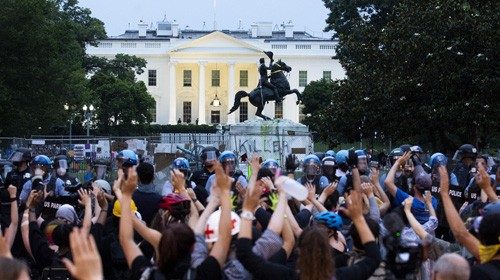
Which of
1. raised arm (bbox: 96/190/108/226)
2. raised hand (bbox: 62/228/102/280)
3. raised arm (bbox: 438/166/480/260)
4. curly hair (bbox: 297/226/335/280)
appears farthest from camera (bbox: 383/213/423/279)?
raised arm (bbox: 96/190/108/226)

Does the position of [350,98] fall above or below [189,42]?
below

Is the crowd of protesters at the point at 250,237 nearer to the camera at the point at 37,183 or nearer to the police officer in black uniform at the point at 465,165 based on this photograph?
the camera at the point at 37,183

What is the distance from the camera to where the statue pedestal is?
34.6 m

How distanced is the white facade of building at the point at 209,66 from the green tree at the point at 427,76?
67.6 meters

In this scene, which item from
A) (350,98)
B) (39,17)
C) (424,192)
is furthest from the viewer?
(39,17)

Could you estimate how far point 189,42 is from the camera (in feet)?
351

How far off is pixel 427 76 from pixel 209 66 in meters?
76.4

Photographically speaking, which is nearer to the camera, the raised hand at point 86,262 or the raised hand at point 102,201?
the raised hand at point 86,262

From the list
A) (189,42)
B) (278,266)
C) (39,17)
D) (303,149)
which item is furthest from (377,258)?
(189,42)

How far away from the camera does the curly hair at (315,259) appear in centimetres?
576

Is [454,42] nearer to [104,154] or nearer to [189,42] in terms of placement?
[104,154]

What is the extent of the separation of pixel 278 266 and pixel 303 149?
28.4m

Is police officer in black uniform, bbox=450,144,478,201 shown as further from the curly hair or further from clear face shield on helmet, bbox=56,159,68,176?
the curly hair

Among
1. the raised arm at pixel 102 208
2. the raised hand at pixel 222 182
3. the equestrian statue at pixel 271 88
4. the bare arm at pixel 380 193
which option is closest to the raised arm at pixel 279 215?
the raised hand at pixel 222 182
